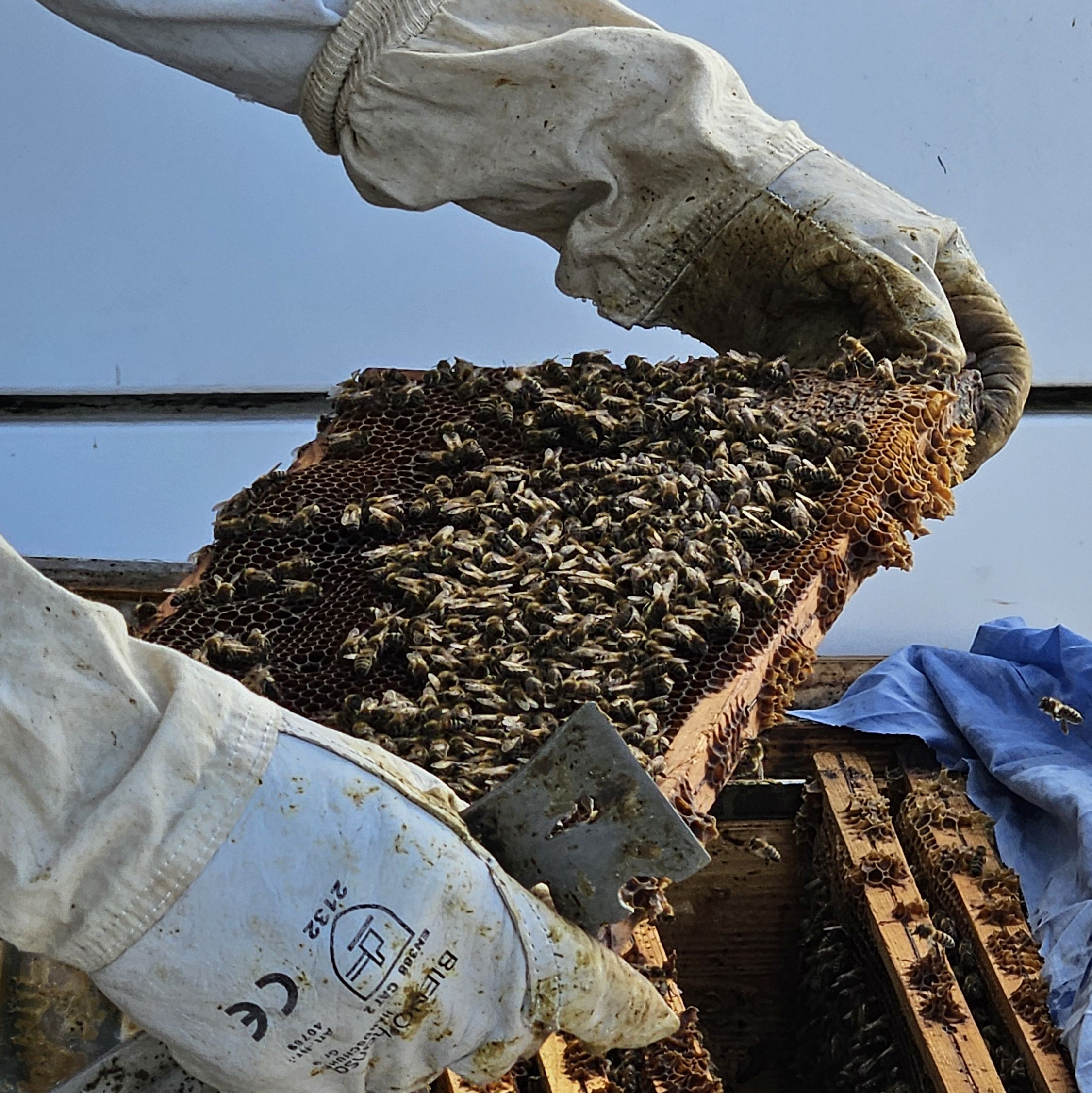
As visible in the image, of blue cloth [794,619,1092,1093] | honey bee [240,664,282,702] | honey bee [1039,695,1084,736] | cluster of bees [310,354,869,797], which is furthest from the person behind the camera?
honey bee [1039,695,1084,736]

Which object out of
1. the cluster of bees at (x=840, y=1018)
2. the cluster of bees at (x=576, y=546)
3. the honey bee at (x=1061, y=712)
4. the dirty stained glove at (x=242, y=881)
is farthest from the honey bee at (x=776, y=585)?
the honey bee at (x=1061, y=712)

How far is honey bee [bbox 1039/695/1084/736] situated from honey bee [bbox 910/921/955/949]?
0.99 metres

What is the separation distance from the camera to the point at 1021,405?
3199 millimetres

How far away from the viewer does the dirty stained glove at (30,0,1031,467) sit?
3012 millimetres

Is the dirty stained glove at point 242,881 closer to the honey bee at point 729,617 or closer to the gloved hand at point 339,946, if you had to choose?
the gloved hand at point 339,946

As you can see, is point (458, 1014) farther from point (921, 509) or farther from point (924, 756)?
point (924, 756)

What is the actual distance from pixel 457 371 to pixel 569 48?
0.80 meters

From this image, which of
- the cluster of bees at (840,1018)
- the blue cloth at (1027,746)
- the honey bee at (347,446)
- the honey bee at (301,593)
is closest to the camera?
the honey bee at (301,593)

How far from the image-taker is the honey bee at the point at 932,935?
10.0ft

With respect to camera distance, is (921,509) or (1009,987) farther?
(1009,987)

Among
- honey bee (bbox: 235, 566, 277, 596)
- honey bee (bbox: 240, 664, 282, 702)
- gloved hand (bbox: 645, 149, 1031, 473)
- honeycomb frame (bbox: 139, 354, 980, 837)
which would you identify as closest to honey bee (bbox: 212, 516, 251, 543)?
honeycomb frame (bbox: 139, 354, 980, 837)

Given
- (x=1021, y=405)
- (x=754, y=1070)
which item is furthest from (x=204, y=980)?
(x=754, y=1070)

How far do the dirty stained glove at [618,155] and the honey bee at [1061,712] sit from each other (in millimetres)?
1022

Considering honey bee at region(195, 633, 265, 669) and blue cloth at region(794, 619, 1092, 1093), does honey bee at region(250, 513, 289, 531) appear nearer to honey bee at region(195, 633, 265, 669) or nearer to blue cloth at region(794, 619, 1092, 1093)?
honey bee at region(195, 633, 265, 669)
